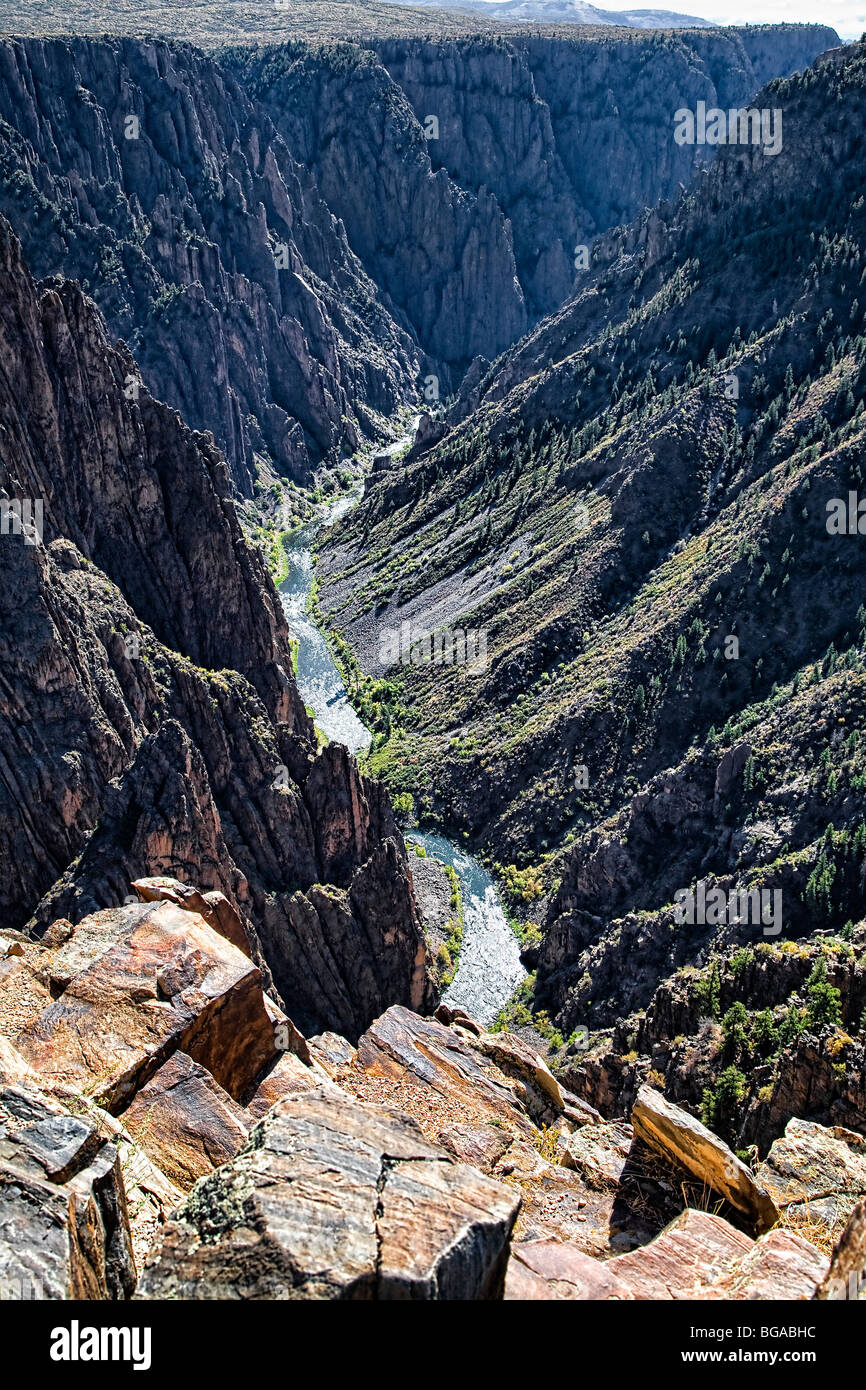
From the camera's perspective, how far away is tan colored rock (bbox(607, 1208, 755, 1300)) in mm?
18516

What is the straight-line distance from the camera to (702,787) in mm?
76125

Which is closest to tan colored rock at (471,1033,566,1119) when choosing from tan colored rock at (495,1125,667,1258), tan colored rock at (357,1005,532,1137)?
tan colored rock at (357,1005,532,1137)

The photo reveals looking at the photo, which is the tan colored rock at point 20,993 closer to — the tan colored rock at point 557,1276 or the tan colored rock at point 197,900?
the tan colored rock at point 197,900

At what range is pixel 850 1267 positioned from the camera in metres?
15.1

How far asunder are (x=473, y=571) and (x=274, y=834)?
73.1m

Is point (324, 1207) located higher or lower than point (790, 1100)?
higher

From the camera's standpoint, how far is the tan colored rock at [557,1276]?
16516 millimetres

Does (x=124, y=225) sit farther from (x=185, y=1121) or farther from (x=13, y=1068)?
(x=185, y=1121)

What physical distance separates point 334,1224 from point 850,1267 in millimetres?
7107

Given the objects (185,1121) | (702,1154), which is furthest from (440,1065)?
(185,1121)

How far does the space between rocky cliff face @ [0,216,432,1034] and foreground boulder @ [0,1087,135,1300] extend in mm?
29413

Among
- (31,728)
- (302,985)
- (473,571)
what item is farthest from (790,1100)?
(473,571)

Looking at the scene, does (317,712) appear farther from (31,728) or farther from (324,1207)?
(324,1207)

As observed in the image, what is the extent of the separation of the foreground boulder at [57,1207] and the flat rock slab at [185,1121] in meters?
3.94
